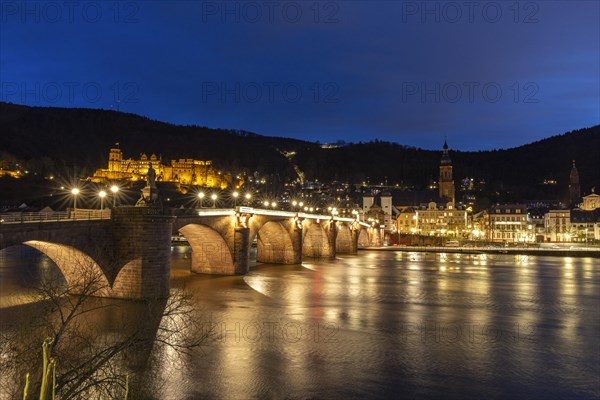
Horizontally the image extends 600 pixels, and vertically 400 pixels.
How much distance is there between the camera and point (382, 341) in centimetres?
2189

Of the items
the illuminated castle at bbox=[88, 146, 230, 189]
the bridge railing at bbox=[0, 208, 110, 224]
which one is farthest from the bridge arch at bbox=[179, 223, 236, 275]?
the illuminated castle at bbox=[88, 146, 230, 189]

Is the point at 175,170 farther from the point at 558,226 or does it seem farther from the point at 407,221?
the point at 558,226

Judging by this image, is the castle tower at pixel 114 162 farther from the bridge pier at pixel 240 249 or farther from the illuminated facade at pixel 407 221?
the bridge pier at pixel 240 249

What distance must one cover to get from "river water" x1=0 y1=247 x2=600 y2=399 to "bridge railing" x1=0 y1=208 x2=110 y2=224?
556 cm

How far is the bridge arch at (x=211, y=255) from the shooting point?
42625mm

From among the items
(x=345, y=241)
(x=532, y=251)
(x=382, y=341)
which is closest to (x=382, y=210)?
(x=345, y=241)

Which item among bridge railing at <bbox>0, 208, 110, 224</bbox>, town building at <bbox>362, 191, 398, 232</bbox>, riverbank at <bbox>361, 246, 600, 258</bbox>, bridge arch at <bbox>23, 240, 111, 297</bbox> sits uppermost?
town building at <bbox>362, 191, 398, 232</bbox>

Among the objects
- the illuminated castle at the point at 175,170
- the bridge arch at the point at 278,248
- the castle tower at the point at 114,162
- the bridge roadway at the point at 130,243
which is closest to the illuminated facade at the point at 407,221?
the illuminated castle at the point at 175,170

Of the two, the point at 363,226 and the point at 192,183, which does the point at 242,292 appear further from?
the point at 192,183

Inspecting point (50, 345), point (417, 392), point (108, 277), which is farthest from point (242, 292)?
point (50, 345)

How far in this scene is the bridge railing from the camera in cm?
2238

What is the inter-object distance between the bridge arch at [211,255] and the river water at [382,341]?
1.89 m

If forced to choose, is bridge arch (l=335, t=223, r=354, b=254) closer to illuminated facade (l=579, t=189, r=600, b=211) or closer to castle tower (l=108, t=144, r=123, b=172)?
illuminated facade (l=579, t=189, r=600, b=211)

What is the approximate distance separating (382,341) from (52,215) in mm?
17253
